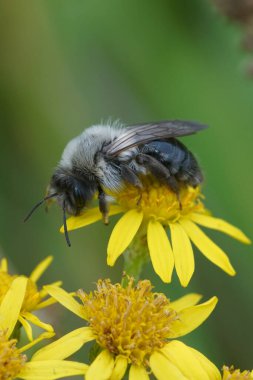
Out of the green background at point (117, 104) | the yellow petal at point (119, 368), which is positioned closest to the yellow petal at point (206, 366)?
the yellow petal at point (119, 368)

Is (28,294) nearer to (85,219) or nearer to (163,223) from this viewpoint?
(85,219)

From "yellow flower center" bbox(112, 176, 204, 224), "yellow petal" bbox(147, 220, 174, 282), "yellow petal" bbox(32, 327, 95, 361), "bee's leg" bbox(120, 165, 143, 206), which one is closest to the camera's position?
"yellow petal" bbox(32, 327, 95, 361)

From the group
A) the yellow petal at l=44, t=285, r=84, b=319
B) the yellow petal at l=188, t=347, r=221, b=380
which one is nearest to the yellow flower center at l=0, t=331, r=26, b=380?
the yellow petal at l=44, t=285, r=84, b=319

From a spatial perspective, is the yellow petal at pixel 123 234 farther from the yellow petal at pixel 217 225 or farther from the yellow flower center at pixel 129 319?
the yellow petal at pixel 217 225

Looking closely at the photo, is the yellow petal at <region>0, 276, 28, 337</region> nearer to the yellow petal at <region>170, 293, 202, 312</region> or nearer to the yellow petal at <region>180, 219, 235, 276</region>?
the yellow petal at <region>170, 293, 202, 312</region>

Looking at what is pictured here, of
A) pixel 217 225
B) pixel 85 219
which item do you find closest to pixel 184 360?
A: pixel 85 219

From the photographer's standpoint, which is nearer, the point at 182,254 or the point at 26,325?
the point at 26,325
